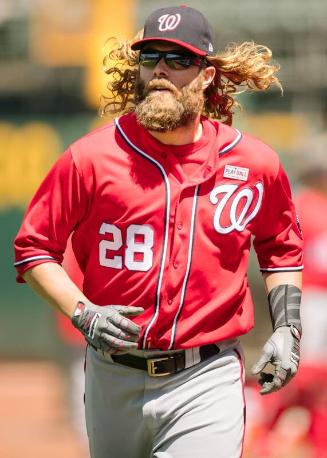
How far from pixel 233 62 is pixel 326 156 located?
291 cm

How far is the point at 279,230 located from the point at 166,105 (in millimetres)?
659

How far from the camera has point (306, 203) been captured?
7.43m

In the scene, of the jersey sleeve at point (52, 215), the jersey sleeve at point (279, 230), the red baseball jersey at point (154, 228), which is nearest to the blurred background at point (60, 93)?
the jersey sleeve at point (279, 230)

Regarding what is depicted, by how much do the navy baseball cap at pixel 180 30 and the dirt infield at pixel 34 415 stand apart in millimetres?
4244

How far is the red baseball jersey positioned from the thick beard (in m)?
0.11

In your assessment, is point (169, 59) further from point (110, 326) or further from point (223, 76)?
point (110, 326)

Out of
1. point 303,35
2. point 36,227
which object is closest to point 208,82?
point 36,227

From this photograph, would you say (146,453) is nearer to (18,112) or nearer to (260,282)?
(260,282)

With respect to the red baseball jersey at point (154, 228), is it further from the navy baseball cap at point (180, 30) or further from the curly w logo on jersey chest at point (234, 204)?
the navy baseball cap at point (180, 30)

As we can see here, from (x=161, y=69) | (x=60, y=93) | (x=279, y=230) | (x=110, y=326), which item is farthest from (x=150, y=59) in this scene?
(x=60, y=93)

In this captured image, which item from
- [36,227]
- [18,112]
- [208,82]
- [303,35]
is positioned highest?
[208,82]

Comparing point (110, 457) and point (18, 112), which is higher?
point (110, 457)

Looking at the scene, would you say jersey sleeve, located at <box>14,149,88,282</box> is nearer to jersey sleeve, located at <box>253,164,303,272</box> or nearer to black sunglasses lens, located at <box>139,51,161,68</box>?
black sunglasses lens, located at <box>139,51,161,68</box>

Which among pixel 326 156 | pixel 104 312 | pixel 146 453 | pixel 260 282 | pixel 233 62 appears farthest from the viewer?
pixel 260 282
